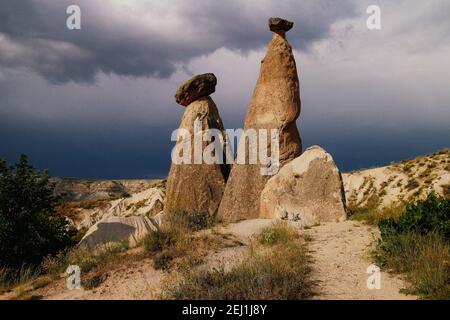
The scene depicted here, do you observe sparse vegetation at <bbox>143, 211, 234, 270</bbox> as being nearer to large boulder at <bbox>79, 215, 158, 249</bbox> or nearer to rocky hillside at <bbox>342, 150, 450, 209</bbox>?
large boulder at <bbox>79, 215, 158, 249</bbox>

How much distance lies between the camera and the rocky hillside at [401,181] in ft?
79.0

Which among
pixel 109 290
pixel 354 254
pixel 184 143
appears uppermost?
pixel 184 143

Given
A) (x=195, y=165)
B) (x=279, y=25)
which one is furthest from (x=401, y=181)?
(x=195, y=165)

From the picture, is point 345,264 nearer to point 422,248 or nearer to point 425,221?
point 422,248

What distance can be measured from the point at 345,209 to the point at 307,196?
3.71ft

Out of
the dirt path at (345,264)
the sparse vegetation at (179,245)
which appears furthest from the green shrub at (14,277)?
the dirt path at (345,264)

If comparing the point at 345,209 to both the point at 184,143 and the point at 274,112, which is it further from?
the point at 184,143

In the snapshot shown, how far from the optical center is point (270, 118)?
1548cm

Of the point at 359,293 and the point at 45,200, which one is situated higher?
the point at 45,200

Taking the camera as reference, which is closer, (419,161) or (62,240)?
(62,240)

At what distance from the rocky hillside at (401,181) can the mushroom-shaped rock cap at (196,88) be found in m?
11.2

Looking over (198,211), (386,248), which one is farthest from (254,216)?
(386,248)

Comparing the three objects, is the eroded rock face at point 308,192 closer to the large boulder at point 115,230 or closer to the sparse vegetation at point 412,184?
the large boulder at point 115,230

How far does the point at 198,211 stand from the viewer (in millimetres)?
15602
